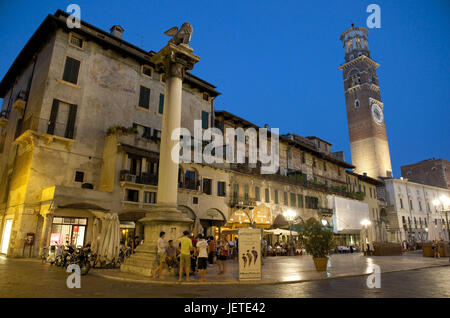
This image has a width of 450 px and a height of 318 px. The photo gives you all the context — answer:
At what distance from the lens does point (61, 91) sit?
21.0 meters

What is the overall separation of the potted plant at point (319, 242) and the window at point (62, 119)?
1752 cm

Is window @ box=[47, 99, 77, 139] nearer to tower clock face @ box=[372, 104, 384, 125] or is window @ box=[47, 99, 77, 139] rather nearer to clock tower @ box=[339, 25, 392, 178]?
clock tower @ box=[339, 25, 392, 178]

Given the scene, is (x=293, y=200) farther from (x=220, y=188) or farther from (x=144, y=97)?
(x=144, y=97)

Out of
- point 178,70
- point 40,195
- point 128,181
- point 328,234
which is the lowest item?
point 328,234

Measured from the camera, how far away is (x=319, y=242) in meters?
12.4

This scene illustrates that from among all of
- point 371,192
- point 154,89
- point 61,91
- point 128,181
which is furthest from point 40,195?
point 371,192

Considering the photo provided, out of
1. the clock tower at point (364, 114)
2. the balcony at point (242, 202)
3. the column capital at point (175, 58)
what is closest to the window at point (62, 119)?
the column capital at point (175, 58)

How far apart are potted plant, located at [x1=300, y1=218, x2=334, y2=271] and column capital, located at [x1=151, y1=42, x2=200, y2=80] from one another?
8806 mm

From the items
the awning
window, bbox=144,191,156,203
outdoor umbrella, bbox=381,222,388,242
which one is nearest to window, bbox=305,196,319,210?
outdoor umbrella, bbox=381,222,388,242

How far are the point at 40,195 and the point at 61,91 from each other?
7515 millimetres

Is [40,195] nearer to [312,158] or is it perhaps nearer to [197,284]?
[197,284]

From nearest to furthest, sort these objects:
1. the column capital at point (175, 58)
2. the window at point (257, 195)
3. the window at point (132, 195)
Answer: the column capital at point (175, 58), the window at point (132, 195), the window at point (257, 195)

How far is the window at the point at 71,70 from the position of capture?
21391mm

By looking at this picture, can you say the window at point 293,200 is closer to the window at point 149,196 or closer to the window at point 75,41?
the window at point 149,196
